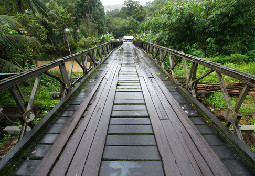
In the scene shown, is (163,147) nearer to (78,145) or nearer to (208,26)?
(78,145)

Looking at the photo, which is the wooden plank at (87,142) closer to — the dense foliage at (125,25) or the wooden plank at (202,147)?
the wooden plank at (202,147)

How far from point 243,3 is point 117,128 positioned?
10232mm

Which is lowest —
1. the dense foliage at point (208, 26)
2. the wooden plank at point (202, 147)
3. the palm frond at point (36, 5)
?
the wooden plank at point (202, 147)

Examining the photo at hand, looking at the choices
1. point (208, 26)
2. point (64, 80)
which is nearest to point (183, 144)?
point (64, 80)

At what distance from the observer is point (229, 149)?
1.84m

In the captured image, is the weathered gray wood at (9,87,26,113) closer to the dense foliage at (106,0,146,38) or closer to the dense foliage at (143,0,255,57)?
the dense foliage at (143,0,255,57)

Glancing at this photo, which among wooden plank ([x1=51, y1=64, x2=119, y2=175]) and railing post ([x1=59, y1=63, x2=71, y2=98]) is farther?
railing post ([x1=59, y1=63, x2=71, y2=98])

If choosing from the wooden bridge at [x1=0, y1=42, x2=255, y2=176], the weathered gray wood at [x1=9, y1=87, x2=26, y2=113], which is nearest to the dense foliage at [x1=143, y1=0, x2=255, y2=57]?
the wooden bridge at [x1=0, y1=42, x2=255, y2=176]

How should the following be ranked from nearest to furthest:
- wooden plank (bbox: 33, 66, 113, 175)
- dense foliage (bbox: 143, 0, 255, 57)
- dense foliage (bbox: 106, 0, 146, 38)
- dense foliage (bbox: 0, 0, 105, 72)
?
wooden plank (bbox: 33, 66, 113, 175), dense foliage (bbox: 0, 0, 105, 72), dense foliage (bbox: 143, 0, 255, 57), dense foliage (bbox: 106, 0, 146, 38)

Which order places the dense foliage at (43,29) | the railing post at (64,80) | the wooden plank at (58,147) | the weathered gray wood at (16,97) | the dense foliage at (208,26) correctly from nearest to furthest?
the wooden plank at (58,147) < the weathered gray wood at (16,97) < the railing post at (64,80) < the dense foliage at (43,29) < the dense foliage at (208,26)

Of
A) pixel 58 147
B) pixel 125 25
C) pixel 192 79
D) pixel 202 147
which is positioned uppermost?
pixel 125 25

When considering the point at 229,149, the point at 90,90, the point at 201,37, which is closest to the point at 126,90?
the point at 90,90

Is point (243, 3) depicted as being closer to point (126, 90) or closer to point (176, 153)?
point (126, 90)

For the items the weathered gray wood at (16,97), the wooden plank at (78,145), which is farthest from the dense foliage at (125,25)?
the weathered gray wood at (16,97)
